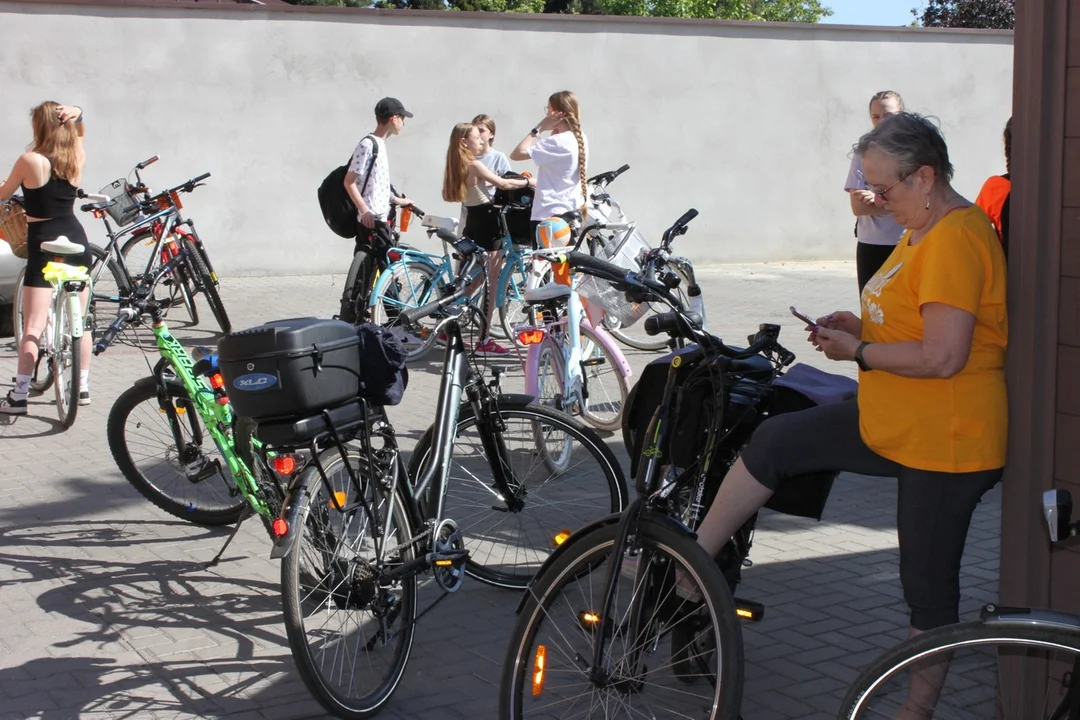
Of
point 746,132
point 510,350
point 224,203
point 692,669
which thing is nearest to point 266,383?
point 692,669

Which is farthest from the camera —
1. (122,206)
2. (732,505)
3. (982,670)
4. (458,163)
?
(122,206)

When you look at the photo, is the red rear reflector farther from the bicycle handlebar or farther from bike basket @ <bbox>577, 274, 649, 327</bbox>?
the bicycle handlebar

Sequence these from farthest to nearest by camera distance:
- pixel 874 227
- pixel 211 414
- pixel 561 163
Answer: pixel 561 163 < pixel 874 227 < pixel 211 414

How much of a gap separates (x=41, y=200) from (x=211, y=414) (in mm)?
3603

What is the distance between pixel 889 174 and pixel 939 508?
88cm

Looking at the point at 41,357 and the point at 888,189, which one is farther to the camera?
the point at 41,357

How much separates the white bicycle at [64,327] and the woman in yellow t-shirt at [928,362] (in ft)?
17.8

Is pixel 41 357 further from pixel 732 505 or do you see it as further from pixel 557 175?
pixel 732 505

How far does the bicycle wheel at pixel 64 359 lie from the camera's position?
301 inches

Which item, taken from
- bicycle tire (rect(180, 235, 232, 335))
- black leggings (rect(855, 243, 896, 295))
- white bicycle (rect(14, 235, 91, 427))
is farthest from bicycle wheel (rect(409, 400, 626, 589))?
bicycle tire (rect(180, 235, 232, 335))

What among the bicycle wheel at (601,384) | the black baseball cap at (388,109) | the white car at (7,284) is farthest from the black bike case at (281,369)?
the white car at (7,284)

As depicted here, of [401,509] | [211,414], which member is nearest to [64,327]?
[211,414]

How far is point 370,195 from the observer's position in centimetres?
1002

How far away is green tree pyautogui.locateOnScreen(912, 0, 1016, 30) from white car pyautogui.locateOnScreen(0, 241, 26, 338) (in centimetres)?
2580
